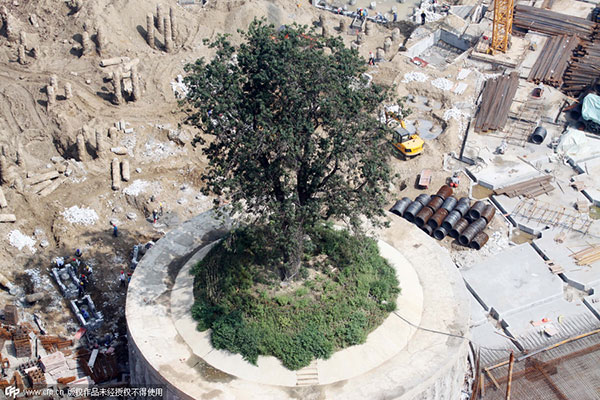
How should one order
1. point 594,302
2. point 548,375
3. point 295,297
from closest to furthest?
point 295,297 → point 548,375 → point 594,302

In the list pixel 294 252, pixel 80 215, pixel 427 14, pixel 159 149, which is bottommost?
pixel 80 215

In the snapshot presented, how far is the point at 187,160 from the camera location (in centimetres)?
3950

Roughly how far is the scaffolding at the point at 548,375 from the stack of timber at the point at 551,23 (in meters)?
29.7

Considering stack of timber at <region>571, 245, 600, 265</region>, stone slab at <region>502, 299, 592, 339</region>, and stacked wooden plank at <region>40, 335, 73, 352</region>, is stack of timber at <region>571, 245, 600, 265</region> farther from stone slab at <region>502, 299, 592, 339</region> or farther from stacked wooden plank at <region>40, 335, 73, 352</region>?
stacked wooden plank at <region>40, 335, 73, 352</region>

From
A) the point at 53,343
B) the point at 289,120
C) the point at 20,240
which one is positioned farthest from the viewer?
the point at 20,240

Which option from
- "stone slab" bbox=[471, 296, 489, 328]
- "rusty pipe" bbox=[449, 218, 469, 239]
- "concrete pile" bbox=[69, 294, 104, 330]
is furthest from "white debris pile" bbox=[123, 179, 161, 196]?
"stone slab" bbox=[471, 296, 489, 328]

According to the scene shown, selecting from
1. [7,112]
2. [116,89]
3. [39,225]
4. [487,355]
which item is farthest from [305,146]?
[7,112]

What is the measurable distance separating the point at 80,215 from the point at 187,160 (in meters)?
7.07

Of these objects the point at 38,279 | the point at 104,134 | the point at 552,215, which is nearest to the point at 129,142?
the point at 104,134

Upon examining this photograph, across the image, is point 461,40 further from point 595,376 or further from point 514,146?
point 595,376

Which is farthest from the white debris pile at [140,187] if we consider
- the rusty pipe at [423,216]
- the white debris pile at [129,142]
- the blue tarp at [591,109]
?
the blue tarp at [591,109]

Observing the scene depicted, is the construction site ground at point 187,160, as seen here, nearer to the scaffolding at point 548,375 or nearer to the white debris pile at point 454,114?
A: the white debris pile at point 454,114

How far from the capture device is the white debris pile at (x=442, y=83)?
148 ft

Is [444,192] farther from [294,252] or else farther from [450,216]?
[294,252]
